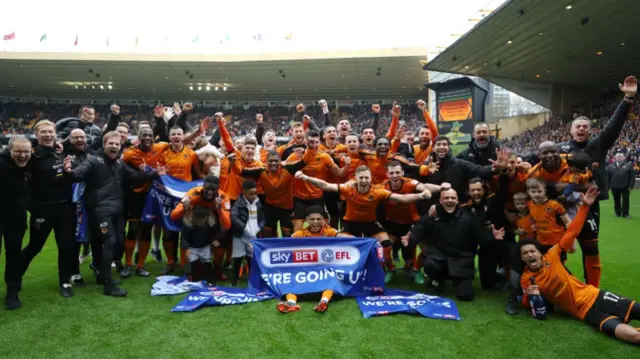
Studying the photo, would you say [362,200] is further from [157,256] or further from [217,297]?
[157,256]

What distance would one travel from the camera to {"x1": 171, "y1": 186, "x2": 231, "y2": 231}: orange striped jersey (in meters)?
5.34

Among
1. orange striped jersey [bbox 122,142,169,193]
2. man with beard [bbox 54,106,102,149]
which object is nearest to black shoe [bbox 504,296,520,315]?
orange striped jersey [bbox 122,142,169,193]

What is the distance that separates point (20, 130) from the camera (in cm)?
3769

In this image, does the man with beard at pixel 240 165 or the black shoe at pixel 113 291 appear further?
the man with beard at pixel 240 165

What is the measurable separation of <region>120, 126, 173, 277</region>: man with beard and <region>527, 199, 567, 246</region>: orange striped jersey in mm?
4983

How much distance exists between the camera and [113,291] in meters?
4.76

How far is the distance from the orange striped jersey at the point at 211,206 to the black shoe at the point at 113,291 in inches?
44.0

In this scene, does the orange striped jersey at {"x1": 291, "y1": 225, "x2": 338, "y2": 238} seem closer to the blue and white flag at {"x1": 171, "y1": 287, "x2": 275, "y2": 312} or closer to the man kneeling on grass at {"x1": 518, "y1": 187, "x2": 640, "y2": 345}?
the blue and white flag at {"x1": 171, "y1": 287, "x2": 275, "y2": 312}

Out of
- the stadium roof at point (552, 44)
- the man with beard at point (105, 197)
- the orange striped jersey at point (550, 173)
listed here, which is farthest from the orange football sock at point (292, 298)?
the stadium roof at point (552, 44)

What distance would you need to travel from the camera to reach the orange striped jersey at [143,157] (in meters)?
5.73

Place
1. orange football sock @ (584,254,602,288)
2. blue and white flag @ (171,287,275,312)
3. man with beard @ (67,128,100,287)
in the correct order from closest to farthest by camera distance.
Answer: blue and white flag @ (171,287,275,312), orange football sock @ (584,254,602,288), man with beard @ (67,128,100,287)

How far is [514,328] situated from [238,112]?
A: 136 ft

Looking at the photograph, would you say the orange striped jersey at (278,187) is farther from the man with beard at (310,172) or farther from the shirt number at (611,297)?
the shirt number at (611,297)

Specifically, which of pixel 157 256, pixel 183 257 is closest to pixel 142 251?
pixel 183 257
